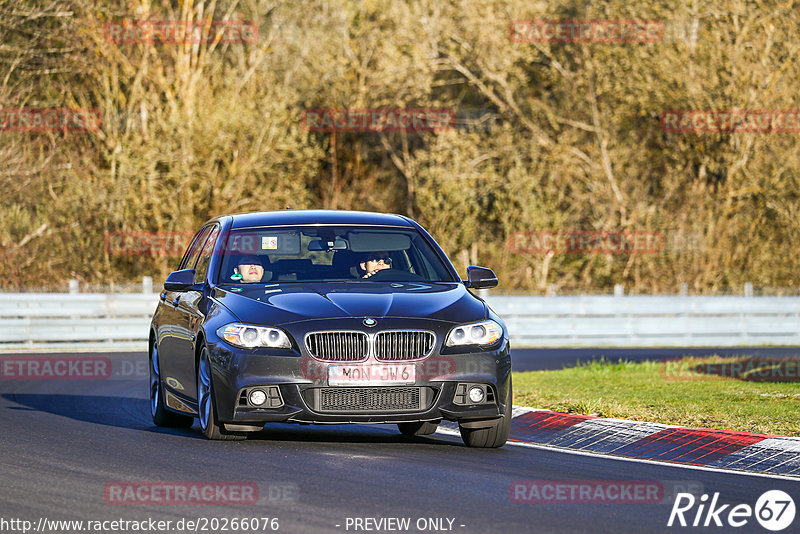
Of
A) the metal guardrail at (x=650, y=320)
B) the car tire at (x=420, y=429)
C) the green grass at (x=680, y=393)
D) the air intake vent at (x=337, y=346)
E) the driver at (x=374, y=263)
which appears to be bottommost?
the metal guardrail at (x=650, y=320)

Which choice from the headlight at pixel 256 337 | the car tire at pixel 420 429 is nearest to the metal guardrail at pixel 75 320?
the car tire at pixel 420 429

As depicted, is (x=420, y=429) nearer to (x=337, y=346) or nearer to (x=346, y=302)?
(x=346, y=302)

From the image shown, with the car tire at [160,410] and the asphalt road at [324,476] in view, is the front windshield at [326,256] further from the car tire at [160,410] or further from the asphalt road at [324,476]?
the car tire at [160,410]

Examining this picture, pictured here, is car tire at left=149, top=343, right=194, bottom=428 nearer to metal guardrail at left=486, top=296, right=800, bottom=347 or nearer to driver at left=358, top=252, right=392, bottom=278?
driver at left=358, top=252, right=392, bottom=278

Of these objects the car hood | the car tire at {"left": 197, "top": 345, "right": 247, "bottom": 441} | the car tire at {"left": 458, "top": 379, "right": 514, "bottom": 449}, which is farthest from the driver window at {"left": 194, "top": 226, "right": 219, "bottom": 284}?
the car tire at {"left": 458, "top": 379, "right": 514, "bottom": 449}

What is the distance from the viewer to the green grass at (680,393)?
11.7 m

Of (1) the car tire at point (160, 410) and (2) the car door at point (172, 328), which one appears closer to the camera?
(2) the car door at point (172, 328)

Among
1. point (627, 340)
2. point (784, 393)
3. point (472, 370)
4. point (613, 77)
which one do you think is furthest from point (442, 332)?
point (613, 77)

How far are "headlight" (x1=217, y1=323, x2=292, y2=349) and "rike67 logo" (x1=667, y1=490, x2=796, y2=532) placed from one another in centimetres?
307

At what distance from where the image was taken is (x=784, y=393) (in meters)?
14.1

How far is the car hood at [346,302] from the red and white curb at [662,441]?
58.7 inches

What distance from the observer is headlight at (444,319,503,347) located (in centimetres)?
968

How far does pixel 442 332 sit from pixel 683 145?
32038 mm

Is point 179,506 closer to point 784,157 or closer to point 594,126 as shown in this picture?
point 784,157
